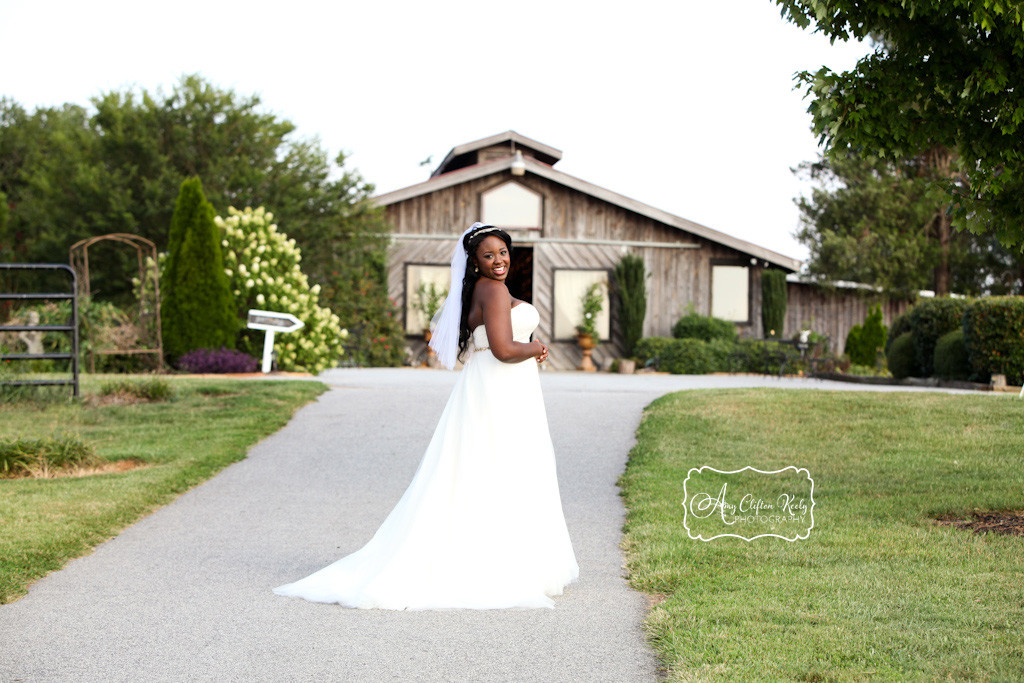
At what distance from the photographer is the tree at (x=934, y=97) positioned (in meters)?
6.28

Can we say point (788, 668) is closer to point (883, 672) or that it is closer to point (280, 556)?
point (883, 672)

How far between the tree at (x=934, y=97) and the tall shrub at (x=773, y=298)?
62.1 feet

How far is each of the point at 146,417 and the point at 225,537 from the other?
584 cm

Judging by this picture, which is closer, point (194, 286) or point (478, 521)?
point (478, 521)

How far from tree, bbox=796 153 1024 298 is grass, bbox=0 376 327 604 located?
2344 centimetres

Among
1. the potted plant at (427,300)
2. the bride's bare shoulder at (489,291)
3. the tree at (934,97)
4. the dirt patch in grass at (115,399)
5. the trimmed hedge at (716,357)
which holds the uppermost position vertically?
the tree at (934,97)

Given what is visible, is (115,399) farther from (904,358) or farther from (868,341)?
(868,341)

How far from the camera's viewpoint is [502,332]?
5.27 meters

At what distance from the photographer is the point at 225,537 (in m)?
6.71

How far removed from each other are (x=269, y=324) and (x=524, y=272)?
427 inches

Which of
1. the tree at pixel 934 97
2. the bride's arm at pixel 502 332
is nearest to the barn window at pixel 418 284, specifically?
the tree at pixel 934 97

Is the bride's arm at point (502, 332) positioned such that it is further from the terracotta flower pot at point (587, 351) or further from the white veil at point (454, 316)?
the terracotta flower pot at point (587, 351)

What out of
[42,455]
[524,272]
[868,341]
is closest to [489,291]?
[42,455]

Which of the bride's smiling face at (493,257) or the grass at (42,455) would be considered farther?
the grass at (42,455)
